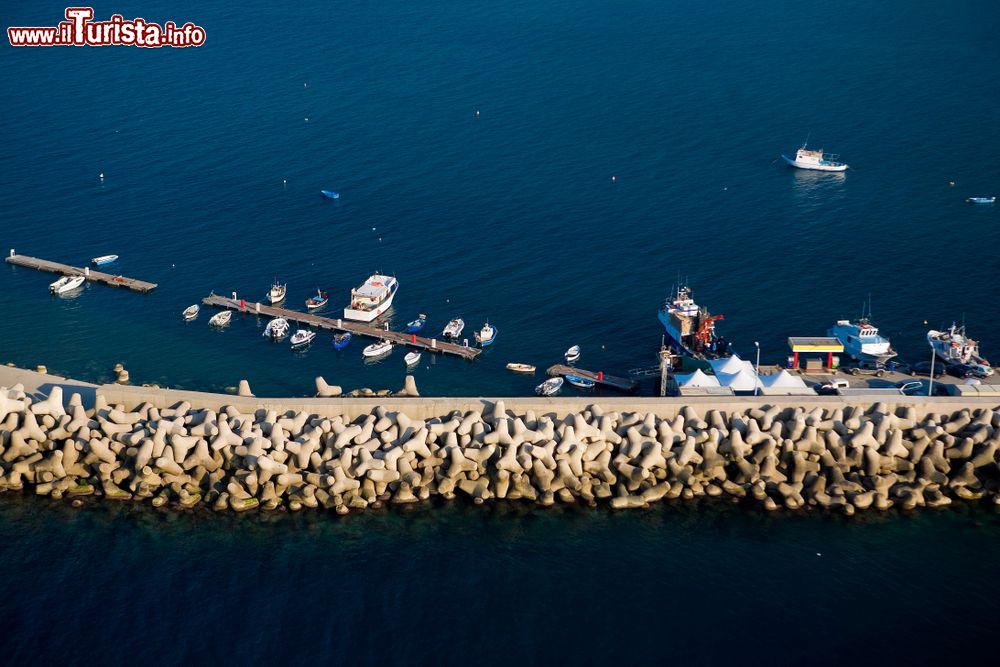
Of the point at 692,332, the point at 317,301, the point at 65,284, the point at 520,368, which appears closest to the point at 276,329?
the point at 317,301

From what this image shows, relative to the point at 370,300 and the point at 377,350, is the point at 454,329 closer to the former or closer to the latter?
the point at 377,350

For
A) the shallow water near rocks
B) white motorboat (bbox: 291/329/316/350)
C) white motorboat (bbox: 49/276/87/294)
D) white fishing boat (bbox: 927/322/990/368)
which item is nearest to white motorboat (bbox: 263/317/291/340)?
white motorboat (bbox: 291/329/316/350)

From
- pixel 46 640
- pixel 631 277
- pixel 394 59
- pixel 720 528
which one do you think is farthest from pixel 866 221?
pixel 46 640

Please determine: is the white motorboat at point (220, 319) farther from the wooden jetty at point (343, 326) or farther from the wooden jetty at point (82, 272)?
the wooden jetty at point (82, 272)

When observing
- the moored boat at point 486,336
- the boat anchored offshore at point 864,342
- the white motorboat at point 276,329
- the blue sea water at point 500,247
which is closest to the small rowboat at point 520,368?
the blue sea water at point 500,247

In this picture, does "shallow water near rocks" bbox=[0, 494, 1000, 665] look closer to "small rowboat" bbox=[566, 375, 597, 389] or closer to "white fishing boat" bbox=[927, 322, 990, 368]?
"small rowboat" bbox=[566, 375, 597, 389]
